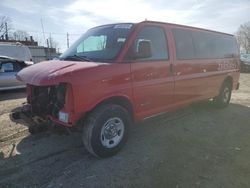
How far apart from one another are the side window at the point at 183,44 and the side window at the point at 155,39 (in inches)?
16.8

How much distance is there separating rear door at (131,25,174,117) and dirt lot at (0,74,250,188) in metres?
0.73

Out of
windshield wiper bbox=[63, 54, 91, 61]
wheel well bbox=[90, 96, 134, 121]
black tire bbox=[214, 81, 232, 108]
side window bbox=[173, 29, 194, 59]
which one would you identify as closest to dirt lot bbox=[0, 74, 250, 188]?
wheel well bbox=[90, 96, 134, 121]

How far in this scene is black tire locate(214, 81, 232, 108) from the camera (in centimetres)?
760

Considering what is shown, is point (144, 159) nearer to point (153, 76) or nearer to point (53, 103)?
point (153, 76)

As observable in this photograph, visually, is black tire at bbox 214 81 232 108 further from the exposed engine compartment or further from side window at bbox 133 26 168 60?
the exposed engine compartment

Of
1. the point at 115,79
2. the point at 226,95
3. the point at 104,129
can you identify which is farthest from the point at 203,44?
the point at 104,129

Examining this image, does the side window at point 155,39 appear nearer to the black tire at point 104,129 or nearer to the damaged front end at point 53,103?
the black tire at point 104,129

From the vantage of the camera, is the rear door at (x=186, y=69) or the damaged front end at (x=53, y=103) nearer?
the damaged front end at (x=53, y=103)

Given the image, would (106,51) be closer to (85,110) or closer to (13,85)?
(85,110)

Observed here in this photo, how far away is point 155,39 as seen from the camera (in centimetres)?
487

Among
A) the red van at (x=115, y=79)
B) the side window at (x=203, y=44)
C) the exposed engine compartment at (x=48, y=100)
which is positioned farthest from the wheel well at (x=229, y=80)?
the exposed engine compartment at (x=48, y=100)

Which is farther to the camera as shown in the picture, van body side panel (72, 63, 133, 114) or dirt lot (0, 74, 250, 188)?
van body side panel (72, 63, 133, 114)

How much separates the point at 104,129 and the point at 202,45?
3.67 metres

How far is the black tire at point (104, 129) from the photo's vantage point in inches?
153
